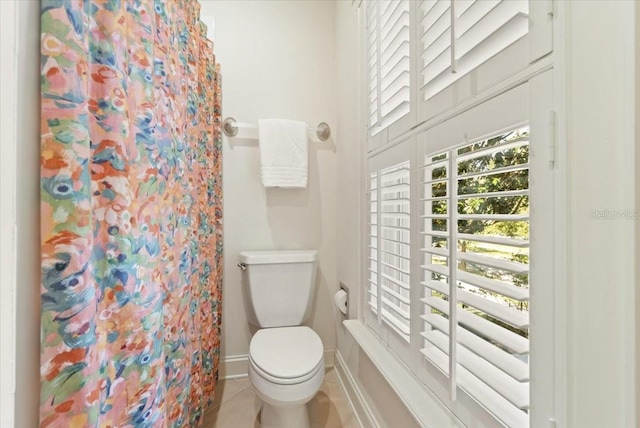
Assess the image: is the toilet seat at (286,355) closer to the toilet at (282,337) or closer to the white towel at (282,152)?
the toilet at (282,337)

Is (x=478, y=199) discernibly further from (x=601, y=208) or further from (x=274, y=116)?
(x=274, y=116)

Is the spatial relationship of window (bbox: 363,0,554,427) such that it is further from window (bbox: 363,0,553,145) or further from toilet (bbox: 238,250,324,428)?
toilet (bbox: 238,250,324,428)

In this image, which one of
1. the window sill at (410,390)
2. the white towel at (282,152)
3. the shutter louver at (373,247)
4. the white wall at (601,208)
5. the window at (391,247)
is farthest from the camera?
the white towel at (282,152)

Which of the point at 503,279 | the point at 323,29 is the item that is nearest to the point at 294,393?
the point at 503,279

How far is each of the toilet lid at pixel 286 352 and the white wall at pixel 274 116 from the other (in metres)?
0.47

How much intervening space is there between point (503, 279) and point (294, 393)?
0.89 metres

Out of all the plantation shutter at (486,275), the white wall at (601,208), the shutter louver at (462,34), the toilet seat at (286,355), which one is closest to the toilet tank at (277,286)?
the toilet seat at (286,355)

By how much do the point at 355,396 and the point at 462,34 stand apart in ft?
4.98

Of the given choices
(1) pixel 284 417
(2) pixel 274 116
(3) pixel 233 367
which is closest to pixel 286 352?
(1) pixel 284 417

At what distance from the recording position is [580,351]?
1.55 ft

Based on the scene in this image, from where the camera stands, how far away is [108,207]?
56cm

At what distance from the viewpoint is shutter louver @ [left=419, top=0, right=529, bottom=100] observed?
2.01 feet

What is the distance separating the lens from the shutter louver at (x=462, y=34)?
61 centimetres

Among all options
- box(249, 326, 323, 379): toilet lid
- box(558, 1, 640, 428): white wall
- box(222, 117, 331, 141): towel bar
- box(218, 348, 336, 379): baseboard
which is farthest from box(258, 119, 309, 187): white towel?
box(558, 1, 640, 428): white wall
